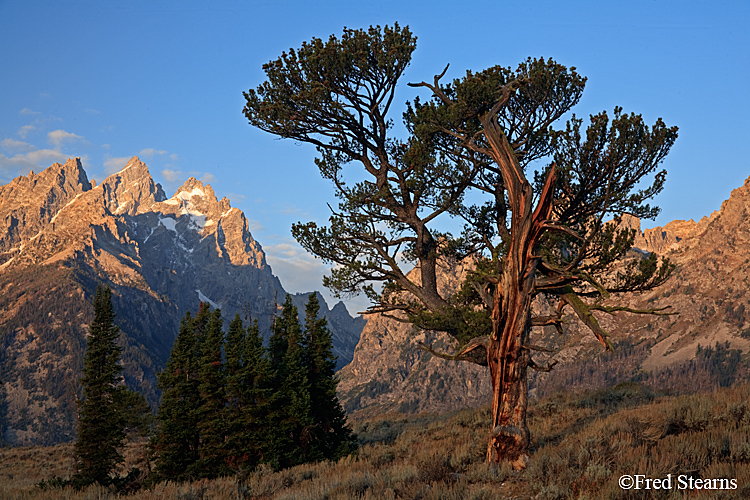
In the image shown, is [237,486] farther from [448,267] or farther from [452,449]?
[448,267]

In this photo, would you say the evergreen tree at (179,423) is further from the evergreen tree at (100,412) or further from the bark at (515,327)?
the bark at (515,327)

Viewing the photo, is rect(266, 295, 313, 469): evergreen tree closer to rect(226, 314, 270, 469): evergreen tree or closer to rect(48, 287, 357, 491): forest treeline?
rect(48, 287, 357, 491): forest treeline

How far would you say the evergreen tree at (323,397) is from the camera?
872 inches

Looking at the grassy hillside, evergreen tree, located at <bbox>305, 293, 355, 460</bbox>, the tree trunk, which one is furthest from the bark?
evergreen tree, located at <bbox>305, 293, 355, 460</bbox>

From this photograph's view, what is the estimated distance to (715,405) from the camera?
13.5 meters

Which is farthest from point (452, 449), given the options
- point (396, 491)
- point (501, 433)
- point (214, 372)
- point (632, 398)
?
point (214, 372)

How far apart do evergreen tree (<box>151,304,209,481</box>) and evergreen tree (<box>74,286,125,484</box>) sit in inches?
151

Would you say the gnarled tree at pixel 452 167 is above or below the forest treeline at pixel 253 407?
above

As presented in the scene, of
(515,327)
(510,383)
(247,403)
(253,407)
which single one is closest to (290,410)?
(253,407)
